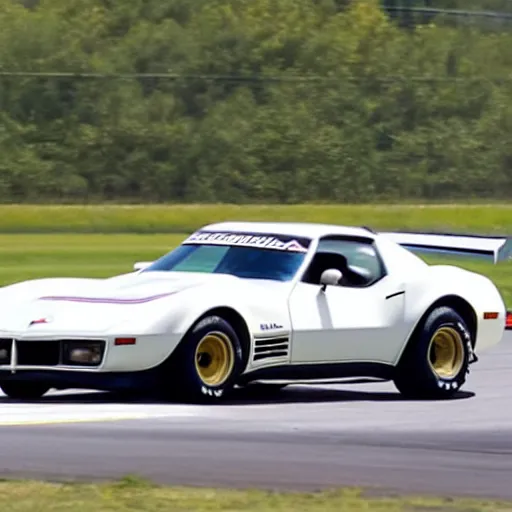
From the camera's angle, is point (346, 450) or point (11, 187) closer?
point (346, 450)

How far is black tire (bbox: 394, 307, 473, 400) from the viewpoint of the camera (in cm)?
1211

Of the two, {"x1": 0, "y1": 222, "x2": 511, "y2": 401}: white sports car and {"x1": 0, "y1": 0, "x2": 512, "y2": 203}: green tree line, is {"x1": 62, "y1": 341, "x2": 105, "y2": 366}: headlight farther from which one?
{"x1": 0, "y1": 0, "x2": 512, "y2": 203}: green tree line

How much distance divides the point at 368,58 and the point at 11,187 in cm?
1244

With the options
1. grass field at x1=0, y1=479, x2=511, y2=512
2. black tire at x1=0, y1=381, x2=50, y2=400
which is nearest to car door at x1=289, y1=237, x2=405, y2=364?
black tire at x1=0, y1=381, x2=50, y2=400

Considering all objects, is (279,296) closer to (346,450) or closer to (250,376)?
(250,376)

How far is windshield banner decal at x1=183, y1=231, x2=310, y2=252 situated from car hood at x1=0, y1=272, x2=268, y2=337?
0.48 m

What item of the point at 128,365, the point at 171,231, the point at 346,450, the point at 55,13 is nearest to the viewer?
the point at 346,450

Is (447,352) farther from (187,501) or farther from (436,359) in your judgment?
(187,501)

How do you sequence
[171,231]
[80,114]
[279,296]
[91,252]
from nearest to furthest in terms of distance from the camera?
[279,296] → [91,252] → [171,231] → [80,114]

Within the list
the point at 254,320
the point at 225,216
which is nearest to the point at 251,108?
the point at 225,216

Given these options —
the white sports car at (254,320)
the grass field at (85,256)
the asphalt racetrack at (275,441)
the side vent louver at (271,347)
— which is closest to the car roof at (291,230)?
the white sports car at (254,320)

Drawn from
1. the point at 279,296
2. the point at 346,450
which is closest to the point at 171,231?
the point at 279,296

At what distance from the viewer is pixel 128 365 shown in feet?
35.1

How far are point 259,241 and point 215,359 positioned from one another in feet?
3.81
